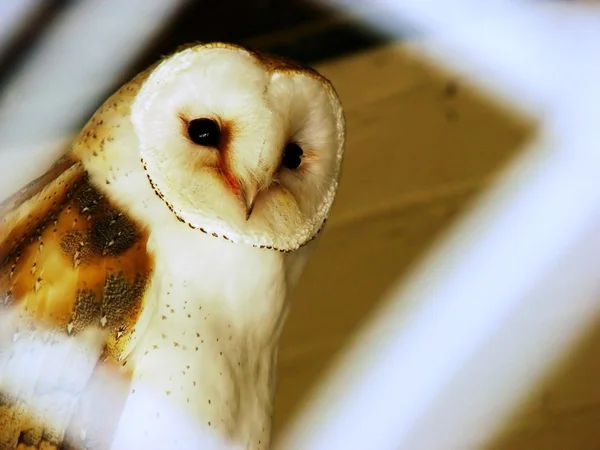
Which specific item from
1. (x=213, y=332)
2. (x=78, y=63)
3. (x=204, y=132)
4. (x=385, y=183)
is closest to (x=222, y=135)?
(x=204, y=132)

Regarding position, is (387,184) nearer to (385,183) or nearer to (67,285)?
(385,183)

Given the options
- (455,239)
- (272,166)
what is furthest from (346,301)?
(272,166)

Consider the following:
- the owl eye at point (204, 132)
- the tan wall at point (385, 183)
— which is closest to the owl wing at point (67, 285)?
the owl eye at point (204, 132)

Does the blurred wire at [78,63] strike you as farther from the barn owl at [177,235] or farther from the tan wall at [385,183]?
the tan wall at [385,183]

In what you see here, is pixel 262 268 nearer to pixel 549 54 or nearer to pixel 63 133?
pixel 63 133

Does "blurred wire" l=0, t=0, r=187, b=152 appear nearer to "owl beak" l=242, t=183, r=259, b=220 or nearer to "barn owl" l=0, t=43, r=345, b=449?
"barn owl" l=0, t=43, r=345, b=449

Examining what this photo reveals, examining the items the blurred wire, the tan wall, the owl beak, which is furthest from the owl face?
the tan wall
